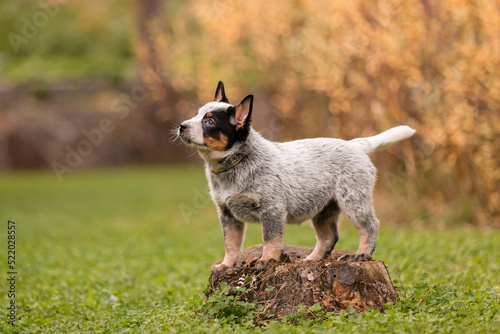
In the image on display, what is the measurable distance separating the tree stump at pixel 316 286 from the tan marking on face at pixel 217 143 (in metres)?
0.99

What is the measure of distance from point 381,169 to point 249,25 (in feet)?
14.1

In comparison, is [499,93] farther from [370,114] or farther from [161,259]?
[161,259]

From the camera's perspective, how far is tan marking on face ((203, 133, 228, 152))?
14.6 feet

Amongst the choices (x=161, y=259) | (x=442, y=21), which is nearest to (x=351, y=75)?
(x=442, y=21)

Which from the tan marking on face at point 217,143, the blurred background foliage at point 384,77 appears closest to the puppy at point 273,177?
the tan marking on face at point 217,143

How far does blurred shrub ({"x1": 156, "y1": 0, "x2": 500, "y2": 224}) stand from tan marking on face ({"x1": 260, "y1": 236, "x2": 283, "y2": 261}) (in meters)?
5.35

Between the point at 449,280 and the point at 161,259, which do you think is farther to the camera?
the point at 161,259

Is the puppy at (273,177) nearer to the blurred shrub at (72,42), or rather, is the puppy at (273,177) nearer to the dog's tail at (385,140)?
the dog's tail at (385,140)

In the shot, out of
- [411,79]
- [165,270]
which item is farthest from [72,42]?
[165,270]

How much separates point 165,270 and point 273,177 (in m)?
3.73

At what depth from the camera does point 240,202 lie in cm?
463

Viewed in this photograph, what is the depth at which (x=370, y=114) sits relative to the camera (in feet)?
34.6

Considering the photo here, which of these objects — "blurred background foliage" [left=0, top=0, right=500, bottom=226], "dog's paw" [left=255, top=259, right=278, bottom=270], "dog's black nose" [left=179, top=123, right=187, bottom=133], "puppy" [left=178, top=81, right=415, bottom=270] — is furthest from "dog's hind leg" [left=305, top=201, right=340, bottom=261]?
"blurred background foliage" [left=0, top=0, right=500, bottom=226]

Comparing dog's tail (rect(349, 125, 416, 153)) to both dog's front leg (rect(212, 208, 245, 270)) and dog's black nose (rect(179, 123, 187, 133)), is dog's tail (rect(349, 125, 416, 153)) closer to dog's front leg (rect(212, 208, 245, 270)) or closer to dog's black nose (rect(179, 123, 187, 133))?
dog's front leg (rect(212, 208, 245, 270))
